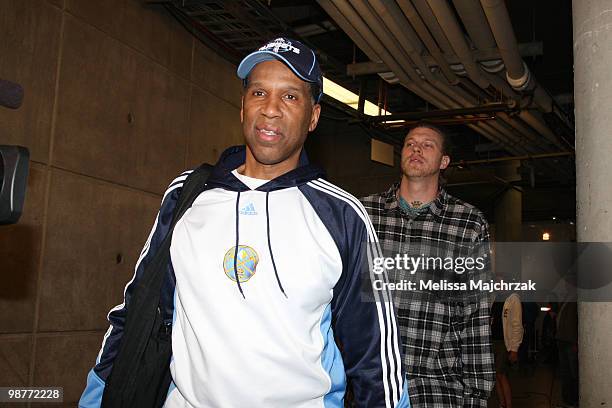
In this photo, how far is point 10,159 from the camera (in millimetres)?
933

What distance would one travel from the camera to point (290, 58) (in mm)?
1441

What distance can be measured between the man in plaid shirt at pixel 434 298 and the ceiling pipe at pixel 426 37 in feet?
5.17

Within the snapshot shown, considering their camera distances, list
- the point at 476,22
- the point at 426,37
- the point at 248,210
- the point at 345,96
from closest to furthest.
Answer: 1. the point at 248,210
2. the point at 476,22
3. the point at 426,37
4. the point at 345,96

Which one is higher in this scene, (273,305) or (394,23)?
(394,23)

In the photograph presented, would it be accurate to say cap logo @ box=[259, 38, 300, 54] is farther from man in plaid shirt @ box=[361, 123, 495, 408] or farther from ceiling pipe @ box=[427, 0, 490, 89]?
ceiling pipe @ box=[427, 0, 490, 89]

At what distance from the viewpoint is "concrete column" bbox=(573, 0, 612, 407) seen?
237 cm

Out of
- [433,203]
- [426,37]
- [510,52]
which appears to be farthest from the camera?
[510,52]

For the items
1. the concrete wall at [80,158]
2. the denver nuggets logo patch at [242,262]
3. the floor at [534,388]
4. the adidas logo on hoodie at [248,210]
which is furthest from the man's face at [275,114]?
the floor at [534,388]

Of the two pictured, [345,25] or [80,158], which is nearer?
[80,158]

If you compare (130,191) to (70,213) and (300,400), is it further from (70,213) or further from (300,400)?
(300,400)

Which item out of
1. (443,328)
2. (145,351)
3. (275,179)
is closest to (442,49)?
(443,328)

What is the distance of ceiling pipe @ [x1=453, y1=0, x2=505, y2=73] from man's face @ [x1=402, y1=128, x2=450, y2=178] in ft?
4.83

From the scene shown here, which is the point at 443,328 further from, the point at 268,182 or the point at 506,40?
the point at 506,40

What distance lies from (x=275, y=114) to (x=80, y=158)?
279cm
